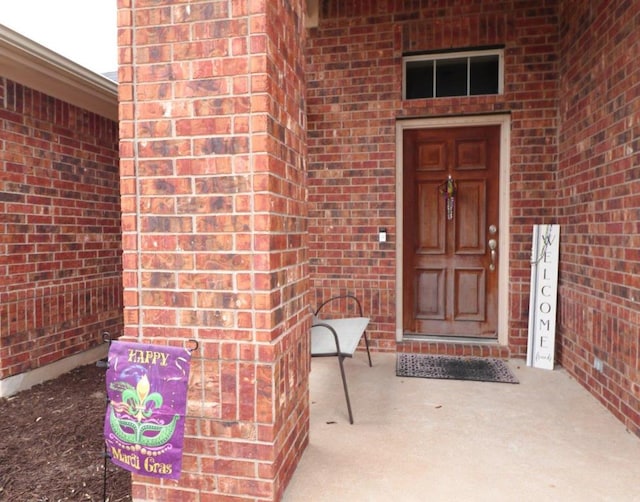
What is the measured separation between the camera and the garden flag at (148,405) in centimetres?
168

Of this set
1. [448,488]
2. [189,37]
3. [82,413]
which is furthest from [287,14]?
[82,413]

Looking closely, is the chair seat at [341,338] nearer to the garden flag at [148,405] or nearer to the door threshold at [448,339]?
the door threshold at [448,339]

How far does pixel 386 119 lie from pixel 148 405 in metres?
3.26

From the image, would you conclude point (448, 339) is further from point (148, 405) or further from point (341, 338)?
point (148, 405)

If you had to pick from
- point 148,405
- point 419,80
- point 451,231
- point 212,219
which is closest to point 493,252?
point 451,231

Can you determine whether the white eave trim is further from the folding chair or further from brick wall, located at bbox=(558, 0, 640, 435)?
brick wall, located at bbox=(558, 0, 640, 435)

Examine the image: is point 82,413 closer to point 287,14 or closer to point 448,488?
point 448,488

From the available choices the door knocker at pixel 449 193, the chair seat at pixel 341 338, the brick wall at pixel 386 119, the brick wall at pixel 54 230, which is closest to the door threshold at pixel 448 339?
the brick wall at pixel 386 119

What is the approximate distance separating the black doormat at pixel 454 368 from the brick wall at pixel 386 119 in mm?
256

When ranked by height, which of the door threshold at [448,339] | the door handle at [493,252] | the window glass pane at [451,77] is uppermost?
the window glass pane at [451,77]

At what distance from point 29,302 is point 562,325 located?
4.31 m

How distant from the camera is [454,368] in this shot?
3.65 metres

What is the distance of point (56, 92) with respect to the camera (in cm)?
353

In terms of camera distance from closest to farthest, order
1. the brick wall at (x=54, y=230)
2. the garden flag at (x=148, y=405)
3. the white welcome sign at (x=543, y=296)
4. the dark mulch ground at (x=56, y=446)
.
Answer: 1. the garden flag at (x=148, y=405)
2. the dark mulch ground at (x=56, y=446)
3. the brick wall at (x=54, y=230)
4. the white welcome sign at (x=543, y=296)
